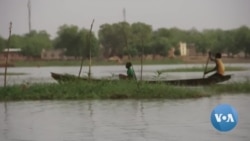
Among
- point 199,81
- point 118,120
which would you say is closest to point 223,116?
point 118,120

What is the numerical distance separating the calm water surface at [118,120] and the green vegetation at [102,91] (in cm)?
28

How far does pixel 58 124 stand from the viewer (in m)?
5.23

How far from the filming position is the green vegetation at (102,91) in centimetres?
759

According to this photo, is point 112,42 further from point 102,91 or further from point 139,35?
point 102,91

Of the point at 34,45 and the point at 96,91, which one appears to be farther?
the point at 34,45

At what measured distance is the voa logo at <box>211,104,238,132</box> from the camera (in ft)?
Result: 8.62

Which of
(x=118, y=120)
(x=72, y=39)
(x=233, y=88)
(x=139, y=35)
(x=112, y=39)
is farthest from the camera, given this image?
(x=72, y=39)

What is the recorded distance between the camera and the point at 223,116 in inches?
106

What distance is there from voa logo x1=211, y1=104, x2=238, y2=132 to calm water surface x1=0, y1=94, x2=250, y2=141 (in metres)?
1.26

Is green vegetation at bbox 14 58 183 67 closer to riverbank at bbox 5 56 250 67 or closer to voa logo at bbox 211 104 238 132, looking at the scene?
riverbank at bbox 5 56 250 67

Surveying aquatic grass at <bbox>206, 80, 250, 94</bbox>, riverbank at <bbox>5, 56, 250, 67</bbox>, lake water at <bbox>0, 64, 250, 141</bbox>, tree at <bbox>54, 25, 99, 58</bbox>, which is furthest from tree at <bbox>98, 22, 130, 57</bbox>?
lake water at <bbox>0, 64, 250, 141</bbox>

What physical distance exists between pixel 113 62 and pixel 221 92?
2005 cm

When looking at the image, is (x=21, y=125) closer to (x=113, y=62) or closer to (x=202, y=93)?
(x=202, y=93)

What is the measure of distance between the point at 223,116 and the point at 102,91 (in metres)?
5.16
